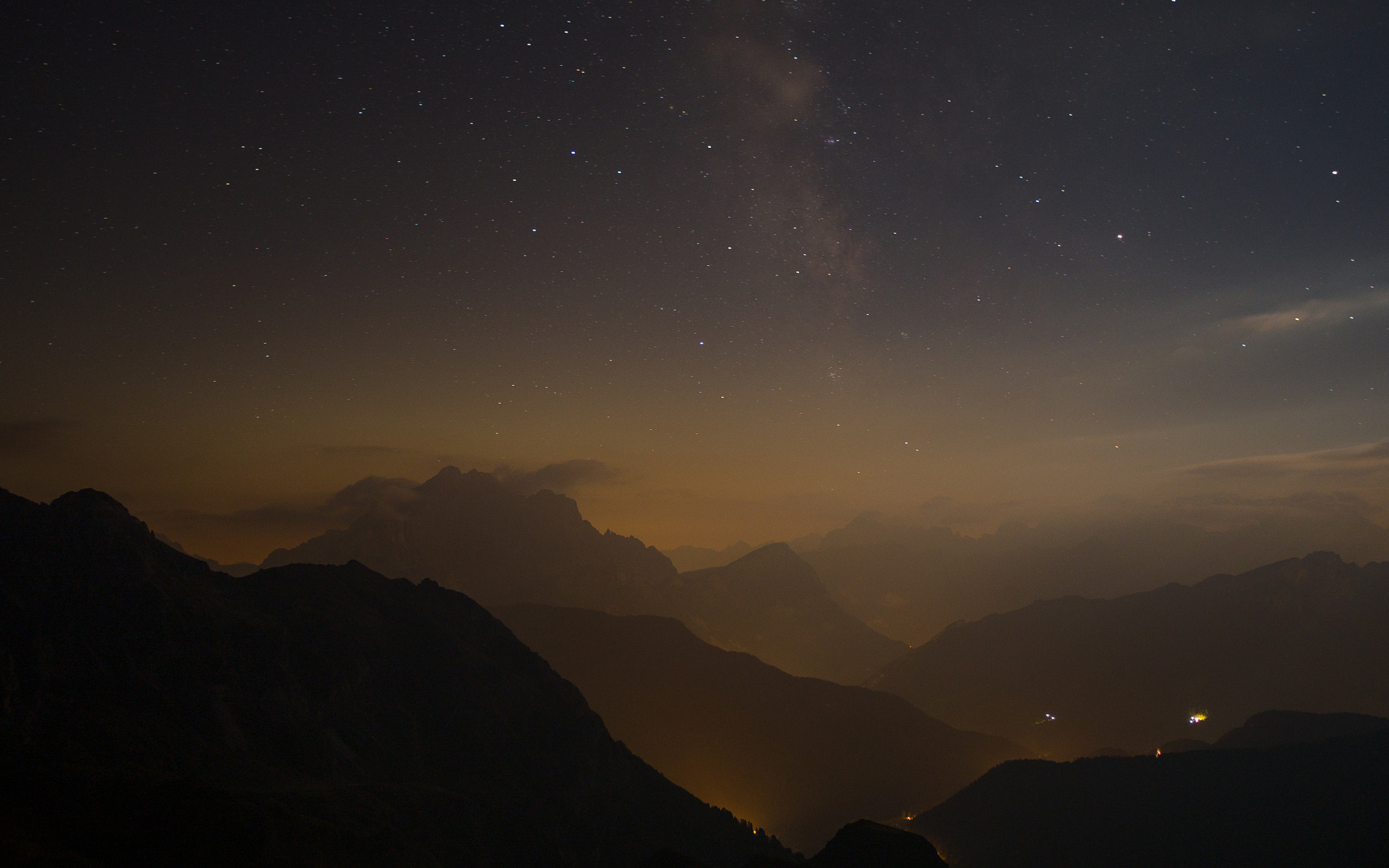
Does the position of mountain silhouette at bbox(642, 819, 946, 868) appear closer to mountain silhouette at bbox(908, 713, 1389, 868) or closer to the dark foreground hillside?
the dark foreground hillside

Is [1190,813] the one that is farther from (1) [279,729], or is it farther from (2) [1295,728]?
(1) [279,729]

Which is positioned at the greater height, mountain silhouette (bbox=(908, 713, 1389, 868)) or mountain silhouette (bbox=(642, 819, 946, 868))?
mountain silhouette (bbox=(642, 819, 946, 868))

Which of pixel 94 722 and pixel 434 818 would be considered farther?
pixel 434 818

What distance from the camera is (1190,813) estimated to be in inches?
5989

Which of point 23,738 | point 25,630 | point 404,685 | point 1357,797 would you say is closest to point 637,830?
point 404,685

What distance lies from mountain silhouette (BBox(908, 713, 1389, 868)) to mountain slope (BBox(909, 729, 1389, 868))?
254mm

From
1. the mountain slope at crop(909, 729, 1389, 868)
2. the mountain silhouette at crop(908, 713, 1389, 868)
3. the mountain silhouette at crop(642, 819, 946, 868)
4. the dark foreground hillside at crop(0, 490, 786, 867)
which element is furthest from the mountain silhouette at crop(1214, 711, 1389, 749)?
the dark foreground hillside at crop(0, 490, 786, 867)

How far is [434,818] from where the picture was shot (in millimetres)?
108188

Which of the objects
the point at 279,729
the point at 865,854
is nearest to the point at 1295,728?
the point at 865,854

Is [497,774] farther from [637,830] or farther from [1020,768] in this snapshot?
[1020,768]

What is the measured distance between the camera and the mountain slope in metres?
138

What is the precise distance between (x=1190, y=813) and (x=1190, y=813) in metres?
0.16

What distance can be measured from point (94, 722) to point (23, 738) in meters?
7.67

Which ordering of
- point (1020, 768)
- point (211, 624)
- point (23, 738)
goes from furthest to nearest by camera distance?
point (1020, 768) → point (211, 624) → point (23, 738)
